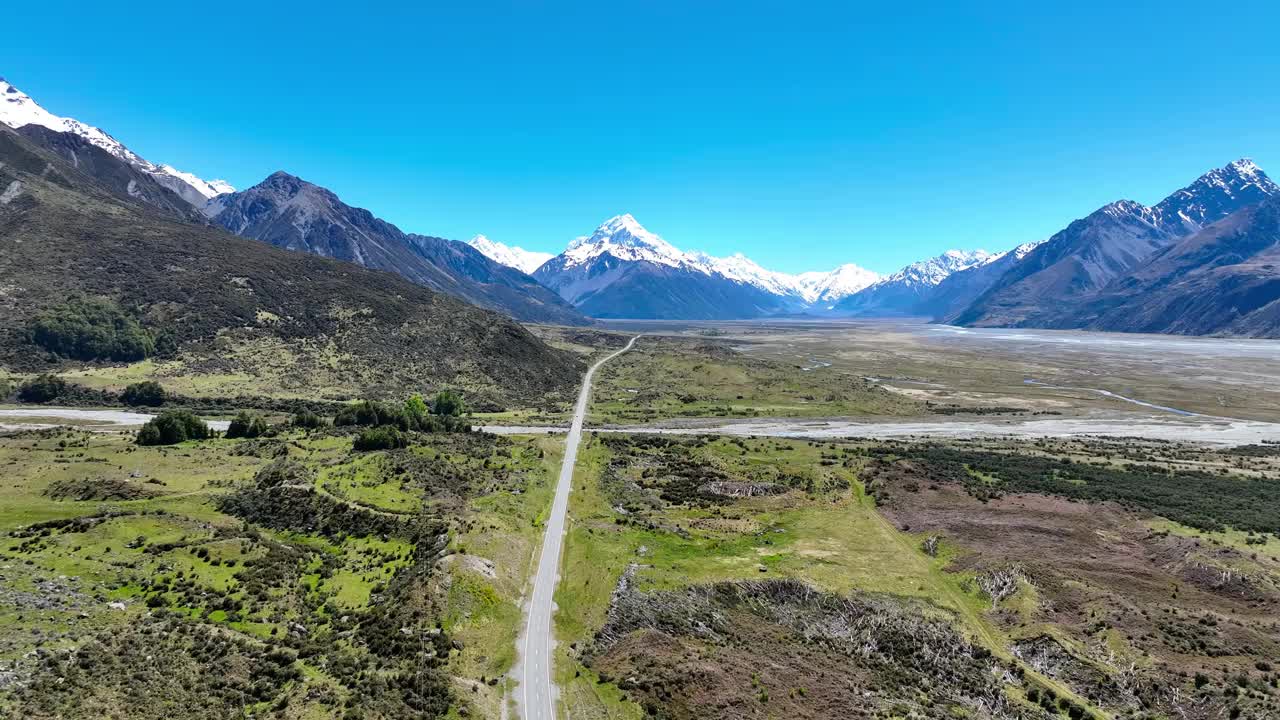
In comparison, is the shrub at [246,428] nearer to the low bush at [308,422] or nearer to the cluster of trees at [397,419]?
the low bush at [308,422]

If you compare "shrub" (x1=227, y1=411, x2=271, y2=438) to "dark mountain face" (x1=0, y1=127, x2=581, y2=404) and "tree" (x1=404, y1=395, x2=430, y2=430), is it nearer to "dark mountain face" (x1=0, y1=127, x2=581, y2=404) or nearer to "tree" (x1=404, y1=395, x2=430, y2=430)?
"tree" (x1=404, y1=395, x2=430, y2=430)

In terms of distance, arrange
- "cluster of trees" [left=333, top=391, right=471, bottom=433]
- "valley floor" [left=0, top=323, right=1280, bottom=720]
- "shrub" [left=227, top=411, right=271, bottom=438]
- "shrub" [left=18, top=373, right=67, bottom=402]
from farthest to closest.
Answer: "shrub" [left=18, top=373, right=67, bottom=402]
"cluster of trees" [left=333, top=391, right=471, bottom=433]
"shrub" [left=227, top=411, right=271, bottom=438]
"valley floor" [left=0, top=323, right=1280, bottom=720]

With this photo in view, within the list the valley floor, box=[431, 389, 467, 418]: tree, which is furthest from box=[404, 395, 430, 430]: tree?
box=[431, 389, 467, 418]: tree

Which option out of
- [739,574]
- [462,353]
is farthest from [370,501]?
[462,353]

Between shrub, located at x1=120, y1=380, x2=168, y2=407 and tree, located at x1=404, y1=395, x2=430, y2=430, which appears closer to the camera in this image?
tree, located at x1=404, y1=395, x2=430, y2=430

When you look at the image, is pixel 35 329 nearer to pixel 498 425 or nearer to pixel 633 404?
pixel 498 425
